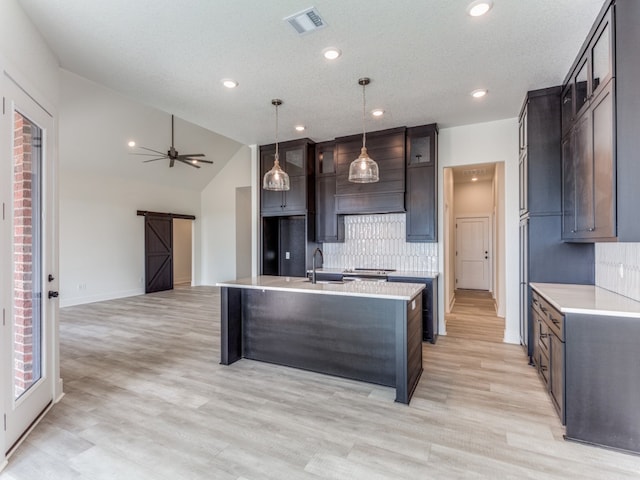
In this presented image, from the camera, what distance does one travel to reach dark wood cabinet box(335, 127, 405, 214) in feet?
16.0

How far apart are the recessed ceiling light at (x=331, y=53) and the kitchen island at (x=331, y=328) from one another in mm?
2062

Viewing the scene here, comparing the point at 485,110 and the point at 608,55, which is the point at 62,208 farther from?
Result: the point at 608,55

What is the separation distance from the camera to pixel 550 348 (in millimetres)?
2674

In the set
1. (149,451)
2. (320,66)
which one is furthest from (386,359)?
(320,66)

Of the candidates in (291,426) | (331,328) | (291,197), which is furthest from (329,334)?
(291,197)

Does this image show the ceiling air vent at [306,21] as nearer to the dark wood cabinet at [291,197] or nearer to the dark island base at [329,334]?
the dark island base at [329,334]

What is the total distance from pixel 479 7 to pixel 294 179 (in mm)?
3606

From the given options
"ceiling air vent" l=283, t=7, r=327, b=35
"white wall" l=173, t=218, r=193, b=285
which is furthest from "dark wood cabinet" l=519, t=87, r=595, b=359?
"white wall" l=173, t=218, r=193, b=285

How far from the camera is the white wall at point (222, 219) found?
9.27m

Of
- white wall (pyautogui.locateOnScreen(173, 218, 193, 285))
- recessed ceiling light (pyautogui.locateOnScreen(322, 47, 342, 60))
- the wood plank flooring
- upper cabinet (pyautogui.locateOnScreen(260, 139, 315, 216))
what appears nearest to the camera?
recessed ceiling light (pyautogui.locateOnScreen(322, 47, 342, 60))

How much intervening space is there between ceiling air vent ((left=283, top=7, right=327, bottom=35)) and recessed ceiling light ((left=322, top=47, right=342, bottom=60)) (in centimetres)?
29

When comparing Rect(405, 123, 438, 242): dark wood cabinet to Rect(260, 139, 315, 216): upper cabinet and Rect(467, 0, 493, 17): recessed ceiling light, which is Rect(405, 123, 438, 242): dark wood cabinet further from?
Rect(467, 0, 493, 17): recessed ceiling light

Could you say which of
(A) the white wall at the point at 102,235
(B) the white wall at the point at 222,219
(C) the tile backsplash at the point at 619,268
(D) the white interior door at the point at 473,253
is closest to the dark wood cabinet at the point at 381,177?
(C) the tile backsplash at the point at 619,268

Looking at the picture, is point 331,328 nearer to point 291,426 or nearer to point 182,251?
point 291,426
